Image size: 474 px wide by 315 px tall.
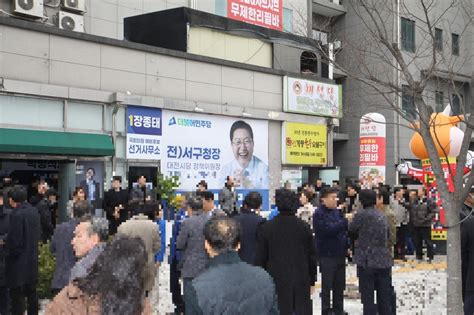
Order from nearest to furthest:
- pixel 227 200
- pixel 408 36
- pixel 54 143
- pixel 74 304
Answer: pixel 74 304, pixel 227 200, pixel 54 143, pixel 408 36

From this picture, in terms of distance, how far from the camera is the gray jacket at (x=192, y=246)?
7.88 metres

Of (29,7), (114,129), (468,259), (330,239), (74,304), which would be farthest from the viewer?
(114,129)

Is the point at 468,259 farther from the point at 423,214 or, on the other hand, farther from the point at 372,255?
the point at 423,214

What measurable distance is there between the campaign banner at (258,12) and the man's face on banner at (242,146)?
642 centimetres

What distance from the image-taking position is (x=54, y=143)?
17.4 m

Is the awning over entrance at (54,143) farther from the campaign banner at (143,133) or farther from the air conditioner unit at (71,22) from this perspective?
the air conditioner unit at (71,22)

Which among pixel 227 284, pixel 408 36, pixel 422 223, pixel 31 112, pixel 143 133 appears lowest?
pixel 422 223

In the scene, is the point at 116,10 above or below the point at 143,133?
above

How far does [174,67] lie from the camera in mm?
21547

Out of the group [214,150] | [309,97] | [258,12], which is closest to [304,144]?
[309,97]

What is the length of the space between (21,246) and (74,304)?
5.01 meters

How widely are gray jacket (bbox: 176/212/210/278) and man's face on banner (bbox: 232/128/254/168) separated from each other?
49.8 ft

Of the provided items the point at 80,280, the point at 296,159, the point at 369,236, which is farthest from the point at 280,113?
the point at 80,280

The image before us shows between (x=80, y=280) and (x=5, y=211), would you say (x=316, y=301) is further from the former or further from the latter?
(x=80, y=280)
